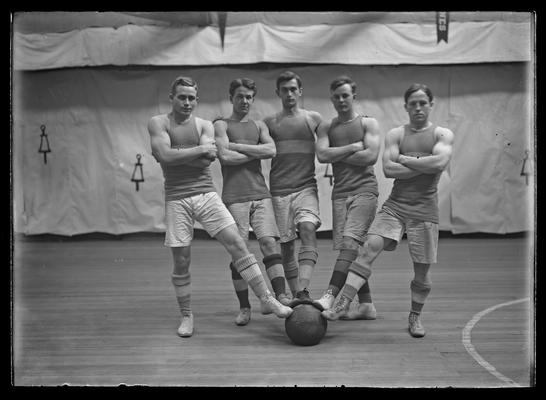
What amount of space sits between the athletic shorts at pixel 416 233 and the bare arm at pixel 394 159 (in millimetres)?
258

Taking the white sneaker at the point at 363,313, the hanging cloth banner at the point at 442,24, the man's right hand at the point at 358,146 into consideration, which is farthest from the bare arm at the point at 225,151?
the hanging cloth banner at the point at 442,24

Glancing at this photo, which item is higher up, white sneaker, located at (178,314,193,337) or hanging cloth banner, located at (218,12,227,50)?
hanging cloth banner, located at (218,12,227,50)

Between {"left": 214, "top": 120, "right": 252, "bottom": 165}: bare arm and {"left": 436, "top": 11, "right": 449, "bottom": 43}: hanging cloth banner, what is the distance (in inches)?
56.5

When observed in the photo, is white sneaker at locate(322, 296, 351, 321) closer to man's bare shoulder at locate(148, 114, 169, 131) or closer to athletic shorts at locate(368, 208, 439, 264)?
athletic shorts at locate(368, 208, 439, 264)

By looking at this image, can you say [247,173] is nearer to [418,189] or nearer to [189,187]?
[189,187]

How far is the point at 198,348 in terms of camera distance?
486 cm

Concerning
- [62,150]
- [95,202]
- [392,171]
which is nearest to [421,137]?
[392,171]

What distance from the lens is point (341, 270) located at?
512 cm

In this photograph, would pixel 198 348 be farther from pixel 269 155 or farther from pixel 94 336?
pixel 269 155

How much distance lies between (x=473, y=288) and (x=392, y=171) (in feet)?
5.61

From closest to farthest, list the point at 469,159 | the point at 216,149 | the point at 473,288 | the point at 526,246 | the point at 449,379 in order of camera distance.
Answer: the point at 449,379, the point at 526,246, the point at 216,149, the point at 469,159, the point at 473,288

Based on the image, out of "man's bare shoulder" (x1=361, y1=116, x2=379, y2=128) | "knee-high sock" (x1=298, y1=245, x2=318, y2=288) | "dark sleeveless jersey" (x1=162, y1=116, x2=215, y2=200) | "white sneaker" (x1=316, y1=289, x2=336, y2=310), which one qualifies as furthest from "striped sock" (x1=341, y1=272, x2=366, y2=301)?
"dark sleeveless jersey" (x1=162, y1=116, x2=215, y2=200)

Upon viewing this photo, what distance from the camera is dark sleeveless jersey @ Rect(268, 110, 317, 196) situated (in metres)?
5.27

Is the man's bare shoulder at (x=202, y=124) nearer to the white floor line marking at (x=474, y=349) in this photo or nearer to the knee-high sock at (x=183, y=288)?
the knee-high sock at (x=183, y=288)
